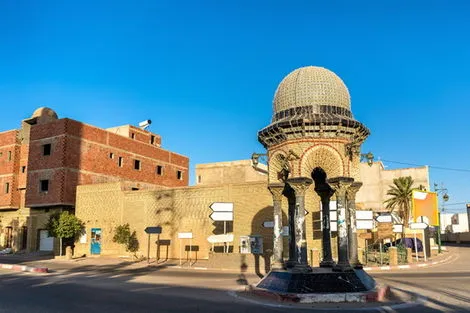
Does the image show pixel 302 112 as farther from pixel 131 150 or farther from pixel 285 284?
pixel 131 150

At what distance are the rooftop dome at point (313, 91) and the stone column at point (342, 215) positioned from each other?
2.55m

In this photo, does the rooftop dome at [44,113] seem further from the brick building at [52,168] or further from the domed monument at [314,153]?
the domed monument at [314,153]

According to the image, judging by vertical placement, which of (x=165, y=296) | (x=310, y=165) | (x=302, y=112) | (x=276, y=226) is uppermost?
(x=302, y=112)

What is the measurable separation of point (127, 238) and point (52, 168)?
41.3ft

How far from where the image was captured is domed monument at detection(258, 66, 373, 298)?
47.0 feet

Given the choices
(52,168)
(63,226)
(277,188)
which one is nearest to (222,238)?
(277,188)

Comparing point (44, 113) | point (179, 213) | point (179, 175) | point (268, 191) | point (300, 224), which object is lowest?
point (300, 224)

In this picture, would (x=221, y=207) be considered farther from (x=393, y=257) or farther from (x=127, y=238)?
(x=127, y=238)

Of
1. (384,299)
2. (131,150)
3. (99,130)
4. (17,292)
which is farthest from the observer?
(131,150)

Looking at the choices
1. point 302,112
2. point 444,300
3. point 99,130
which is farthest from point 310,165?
point 99,130

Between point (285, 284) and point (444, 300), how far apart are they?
5.00m

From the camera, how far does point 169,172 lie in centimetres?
5909

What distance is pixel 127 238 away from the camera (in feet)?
132

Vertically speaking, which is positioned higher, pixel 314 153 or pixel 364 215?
pixel 314 153
